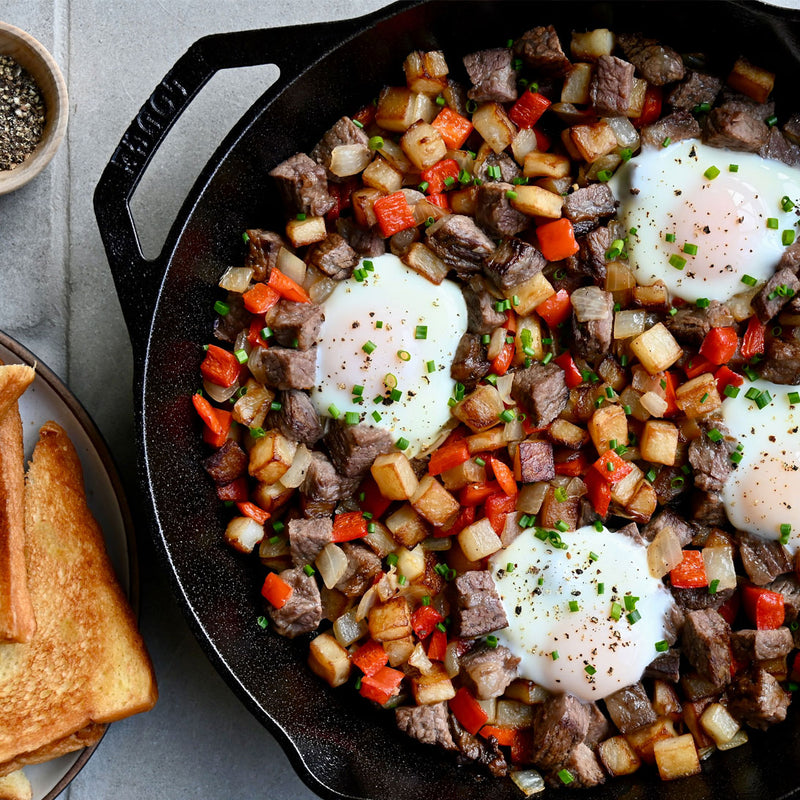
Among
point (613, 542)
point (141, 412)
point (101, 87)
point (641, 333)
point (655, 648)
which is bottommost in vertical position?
point (655, 648)

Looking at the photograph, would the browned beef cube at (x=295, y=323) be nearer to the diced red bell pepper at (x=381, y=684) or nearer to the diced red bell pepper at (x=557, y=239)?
the diced red bell pepper at (x=557, y=239)

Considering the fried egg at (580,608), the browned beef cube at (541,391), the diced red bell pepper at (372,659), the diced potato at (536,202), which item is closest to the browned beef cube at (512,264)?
the diced potato at (536,202)

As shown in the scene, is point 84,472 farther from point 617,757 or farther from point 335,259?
point 617,757

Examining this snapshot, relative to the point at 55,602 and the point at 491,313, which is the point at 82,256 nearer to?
the point at 55,602

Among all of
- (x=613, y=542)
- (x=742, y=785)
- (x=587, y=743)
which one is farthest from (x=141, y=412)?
(x=742, y=785)

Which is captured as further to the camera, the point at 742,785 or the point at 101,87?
the point at 101,87

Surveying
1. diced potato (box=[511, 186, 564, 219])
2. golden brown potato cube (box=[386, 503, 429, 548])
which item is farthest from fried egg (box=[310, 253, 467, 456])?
diced potato (box=[511, 186, 564, 219])
